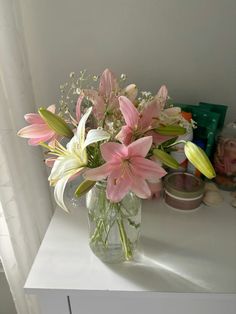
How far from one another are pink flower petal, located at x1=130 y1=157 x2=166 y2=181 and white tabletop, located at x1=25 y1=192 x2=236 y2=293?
276mm

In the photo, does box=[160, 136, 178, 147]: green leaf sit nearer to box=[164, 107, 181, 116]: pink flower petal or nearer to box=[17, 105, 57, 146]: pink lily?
box=[164, 107, 181, 116]: pink flower petal

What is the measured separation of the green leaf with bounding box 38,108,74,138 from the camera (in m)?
0.52

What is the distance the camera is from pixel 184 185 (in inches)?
32.7

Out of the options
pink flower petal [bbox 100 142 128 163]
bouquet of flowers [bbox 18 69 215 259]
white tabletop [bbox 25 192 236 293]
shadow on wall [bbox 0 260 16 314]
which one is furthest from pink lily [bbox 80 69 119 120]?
shadow on wall [bbox 0 260 16 314]

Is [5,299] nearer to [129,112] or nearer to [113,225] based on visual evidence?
[113,225]

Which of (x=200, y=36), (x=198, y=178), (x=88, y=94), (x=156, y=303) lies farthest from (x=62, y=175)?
(x=200, y=36)

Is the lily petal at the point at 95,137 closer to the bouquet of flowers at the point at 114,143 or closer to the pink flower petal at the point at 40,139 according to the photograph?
the bouquet of flowers at the point at 114,143

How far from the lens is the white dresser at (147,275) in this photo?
626 millimetres

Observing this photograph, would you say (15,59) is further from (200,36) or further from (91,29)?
(200,36)

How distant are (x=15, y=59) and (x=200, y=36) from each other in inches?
19.5

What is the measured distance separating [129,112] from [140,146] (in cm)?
6

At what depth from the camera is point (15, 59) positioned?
76cm

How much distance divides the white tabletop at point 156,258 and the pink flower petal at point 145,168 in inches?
10.9

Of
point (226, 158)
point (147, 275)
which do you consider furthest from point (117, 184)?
point (226, 158)
